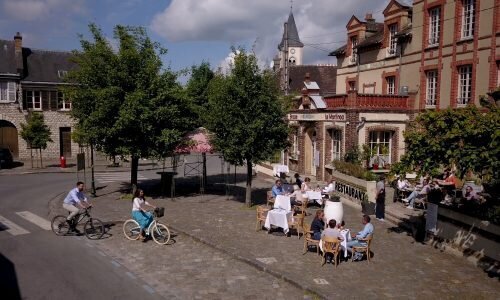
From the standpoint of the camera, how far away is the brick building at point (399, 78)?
20.3m

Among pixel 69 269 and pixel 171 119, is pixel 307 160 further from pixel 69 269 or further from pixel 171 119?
pixel 69 269

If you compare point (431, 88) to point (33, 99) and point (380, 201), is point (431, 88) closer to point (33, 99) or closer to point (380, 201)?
point (380, 201)

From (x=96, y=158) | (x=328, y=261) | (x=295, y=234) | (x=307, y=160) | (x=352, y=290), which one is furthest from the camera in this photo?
(x=96, y=158)

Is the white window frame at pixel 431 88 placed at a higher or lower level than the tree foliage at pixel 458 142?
higher

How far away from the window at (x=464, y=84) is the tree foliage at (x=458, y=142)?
35.1ft

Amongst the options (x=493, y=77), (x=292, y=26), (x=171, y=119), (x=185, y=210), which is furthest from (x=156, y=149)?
(x=292, y=26)

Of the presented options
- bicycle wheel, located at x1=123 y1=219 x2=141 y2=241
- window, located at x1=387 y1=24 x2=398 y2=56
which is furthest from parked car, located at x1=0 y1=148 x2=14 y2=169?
window, located at x1=387 y1=24 x2=398 y2=56

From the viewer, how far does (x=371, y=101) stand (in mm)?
23031

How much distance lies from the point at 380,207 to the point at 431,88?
9.56 meters

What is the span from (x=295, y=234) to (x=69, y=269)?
265 inches

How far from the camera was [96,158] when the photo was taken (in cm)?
4028

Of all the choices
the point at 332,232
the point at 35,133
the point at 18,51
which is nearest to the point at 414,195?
the point at 332,232

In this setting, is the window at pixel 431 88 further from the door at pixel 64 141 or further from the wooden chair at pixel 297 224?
the door at pixel 64 141

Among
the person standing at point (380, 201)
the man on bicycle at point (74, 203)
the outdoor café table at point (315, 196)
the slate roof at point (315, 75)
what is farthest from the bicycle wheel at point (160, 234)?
the slate roof at point (315, 75)
